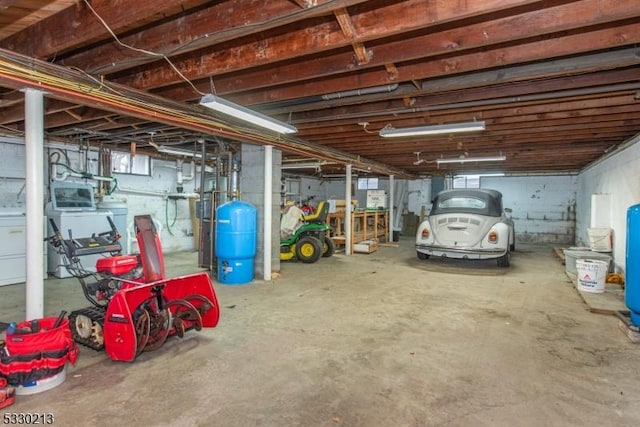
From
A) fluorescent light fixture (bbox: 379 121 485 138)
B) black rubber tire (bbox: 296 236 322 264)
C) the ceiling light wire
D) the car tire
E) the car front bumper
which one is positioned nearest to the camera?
the ceiling light wire

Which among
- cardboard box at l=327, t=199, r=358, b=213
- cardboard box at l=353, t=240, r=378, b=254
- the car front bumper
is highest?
cardboard box at l=327, t=199, r=358, b=213

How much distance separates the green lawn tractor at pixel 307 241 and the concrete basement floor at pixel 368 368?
226 centimetres

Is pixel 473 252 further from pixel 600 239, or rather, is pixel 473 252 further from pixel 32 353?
pixel 32 353

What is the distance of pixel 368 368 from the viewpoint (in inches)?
103

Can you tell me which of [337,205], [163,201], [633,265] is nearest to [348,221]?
[337,205]

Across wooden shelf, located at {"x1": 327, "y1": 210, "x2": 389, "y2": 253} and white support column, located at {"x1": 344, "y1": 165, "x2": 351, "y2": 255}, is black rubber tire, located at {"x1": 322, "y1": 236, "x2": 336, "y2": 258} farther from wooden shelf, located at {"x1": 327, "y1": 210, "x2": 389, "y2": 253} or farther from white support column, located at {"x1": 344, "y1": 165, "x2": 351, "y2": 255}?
wooden shelf, located at {"x1": 327, "y1": 210, "x2": 389, "y2": 253}

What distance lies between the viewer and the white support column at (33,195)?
2.82 meters

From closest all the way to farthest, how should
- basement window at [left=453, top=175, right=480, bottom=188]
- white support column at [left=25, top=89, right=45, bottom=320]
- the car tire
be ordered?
white support column at [left=25, top=89, right=45, bottom=320]
the car tire
basement window at [left=453, top=175, right=480, bottom=188]

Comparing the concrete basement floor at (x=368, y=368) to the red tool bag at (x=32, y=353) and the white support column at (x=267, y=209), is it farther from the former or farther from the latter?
the white support column at (x=267, y=209)

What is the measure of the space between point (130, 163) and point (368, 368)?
6761 mm

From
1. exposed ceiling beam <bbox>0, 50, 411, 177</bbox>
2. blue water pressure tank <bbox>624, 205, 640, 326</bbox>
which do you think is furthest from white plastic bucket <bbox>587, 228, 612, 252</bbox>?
exposed ceiling beam <bbox>0, 50, 411, 177</bbox>

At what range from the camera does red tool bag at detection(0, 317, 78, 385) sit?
2127mm

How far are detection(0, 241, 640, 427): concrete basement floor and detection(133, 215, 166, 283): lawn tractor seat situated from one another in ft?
2.01

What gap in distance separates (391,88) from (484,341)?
8.06 feet
